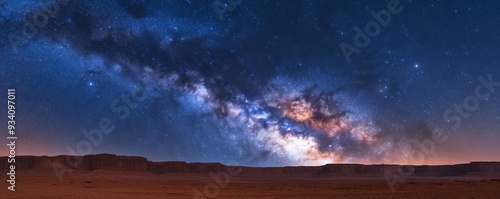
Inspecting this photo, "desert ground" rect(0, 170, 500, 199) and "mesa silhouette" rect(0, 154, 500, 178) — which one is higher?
"mesa silhouette" rect(0, 154, 500, 178)

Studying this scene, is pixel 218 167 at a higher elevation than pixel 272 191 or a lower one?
higher

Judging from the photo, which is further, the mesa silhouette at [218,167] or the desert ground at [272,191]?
the mesa silhouette at [218,167]

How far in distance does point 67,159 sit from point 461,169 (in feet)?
334

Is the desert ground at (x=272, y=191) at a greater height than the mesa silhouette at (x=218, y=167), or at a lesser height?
lesser

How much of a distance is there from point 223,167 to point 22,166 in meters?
49.1

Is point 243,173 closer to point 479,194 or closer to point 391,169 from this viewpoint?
point 391,169

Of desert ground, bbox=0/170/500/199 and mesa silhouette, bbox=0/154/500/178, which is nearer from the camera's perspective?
desert ground, bbox=0/170/500/199

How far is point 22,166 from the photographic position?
314 ft

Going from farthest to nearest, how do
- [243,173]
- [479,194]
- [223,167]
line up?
[223,167] → [243,173] → [479,194]

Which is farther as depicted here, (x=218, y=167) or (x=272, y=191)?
(x=218, y=167)

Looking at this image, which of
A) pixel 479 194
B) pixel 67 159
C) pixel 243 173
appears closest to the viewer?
pixel 479 194

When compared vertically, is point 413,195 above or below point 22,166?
below

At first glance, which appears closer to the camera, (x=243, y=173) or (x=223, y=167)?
(x=243, y=173)

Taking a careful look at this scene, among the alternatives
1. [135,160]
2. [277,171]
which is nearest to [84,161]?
[135,160]
